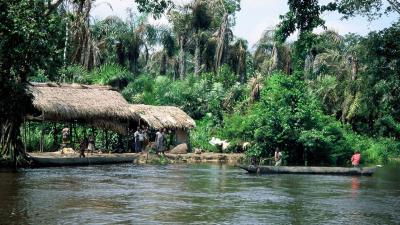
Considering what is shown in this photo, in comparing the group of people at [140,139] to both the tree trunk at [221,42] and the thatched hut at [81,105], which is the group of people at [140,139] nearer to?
the thatched hut at [81,105]

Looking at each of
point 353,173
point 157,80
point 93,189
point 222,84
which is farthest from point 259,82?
point 93,189

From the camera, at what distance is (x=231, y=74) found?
41.2 meters

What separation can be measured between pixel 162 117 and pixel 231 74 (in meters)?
→ 10.7

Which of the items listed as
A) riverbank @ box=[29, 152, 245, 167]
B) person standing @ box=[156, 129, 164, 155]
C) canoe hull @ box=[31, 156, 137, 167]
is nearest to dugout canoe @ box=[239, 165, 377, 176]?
riverbank @ box=[29, 152, 245, 167]

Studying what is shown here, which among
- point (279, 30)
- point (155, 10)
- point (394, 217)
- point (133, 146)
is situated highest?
point (155, 10)

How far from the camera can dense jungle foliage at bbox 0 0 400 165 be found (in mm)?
19562

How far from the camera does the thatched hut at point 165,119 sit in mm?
31103

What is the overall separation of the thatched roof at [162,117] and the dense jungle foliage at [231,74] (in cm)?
232

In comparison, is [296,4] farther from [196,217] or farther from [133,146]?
[133,146]

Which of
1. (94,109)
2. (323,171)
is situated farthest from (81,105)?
(323,171)

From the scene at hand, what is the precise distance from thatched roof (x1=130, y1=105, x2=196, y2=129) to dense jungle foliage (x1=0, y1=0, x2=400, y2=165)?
232 centimetres

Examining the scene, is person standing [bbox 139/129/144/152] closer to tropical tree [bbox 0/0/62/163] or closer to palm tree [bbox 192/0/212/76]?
tropical tree [bbox 0/0/62/163]

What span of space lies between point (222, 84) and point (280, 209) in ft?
86.8

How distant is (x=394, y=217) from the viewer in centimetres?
1250
